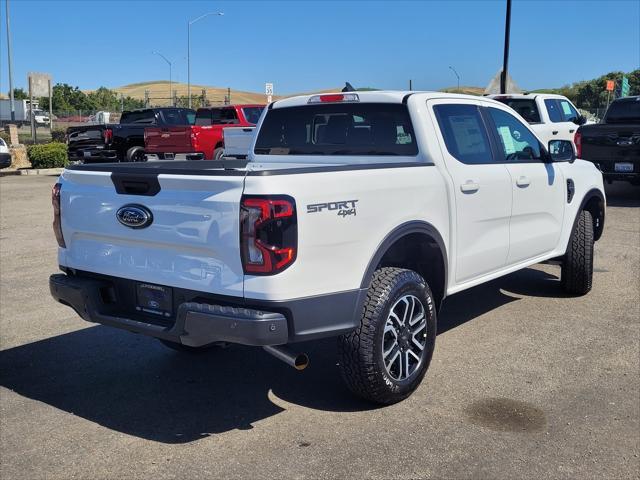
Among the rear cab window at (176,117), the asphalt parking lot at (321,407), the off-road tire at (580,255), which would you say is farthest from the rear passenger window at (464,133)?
the rear cab window at (176,117)

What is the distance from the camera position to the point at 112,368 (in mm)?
4992

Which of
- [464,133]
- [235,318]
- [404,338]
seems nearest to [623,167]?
[464,133]

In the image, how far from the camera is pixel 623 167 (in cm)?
1325

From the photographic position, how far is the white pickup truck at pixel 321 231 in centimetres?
350

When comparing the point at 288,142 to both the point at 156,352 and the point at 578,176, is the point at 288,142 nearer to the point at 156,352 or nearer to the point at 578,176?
the point at 156,352

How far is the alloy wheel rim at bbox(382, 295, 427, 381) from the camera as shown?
4.16 m

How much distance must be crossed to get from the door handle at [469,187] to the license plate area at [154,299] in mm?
2206

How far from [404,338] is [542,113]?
12.4 m

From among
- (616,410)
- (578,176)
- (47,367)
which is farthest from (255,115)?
(616,410)

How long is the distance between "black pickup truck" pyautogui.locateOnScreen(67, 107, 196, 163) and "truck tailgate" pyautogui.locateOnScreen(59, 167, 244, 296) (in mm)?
16449

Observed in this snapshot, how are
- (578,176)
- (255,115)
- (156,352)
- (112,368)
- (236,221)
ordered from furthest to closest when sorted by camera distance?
(255,115), (578,176), (156,352), (112,368), (236,221)

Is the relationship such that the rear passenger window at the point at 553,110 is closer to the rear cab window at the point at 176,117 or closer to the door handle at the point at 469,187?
the rear cab window at the point at 176,117

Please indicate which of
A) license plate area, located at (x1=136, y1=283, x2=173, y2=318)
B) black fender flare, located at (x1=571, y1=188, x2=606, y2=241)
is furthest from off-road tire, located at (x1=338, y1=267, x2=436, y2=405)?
black fender flare, located at (x1=571, y1=188, x2=606, y2=241)

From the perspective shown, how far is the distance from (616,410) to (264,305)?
2.41 meters
